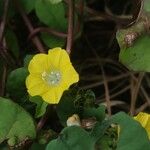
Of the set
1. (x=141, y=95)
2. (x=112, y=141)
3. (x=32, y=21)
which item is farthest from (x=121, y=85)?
(x=112, y=141)

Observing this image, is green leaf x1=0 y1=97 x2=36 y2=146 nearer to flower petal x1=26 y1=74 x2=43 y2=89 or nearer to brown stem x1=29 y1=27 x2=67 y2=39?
flower petal x1=26 y1=74 x2=43 y2=89

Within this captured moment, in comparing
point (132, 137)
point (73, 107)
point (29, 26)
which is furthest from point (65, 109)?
point (29, 26)

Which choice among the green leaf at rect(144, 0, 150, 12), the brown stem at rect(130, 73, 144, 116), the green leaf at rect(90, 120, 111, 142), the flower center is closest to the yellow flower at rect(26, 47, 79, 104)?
the flower center

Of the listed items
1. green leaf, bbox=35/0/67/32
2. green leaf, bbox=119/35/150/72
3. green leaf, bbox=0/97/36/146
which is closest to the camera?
green leaf, bbox=0/97/36/146

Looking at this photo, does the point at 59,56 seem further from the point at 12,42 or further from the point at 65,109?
the point at 12,42

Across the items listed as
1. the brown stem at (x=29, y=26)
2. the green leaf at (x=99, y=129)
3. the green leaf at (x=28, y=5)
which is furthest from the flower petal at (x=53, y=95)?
the green leaf at (x=28, y=5)

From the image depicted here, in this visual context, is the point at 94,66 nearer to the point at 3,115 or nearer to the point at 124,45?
the point at 124,45

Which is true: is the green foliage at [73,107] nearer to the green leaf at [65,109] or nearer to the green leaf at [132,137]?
the green leaf at [65,109]
